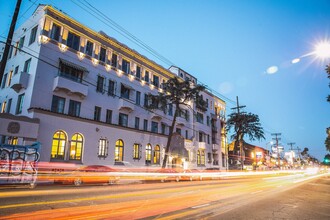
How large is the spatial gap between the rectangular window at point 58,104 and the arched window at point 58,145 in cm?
224

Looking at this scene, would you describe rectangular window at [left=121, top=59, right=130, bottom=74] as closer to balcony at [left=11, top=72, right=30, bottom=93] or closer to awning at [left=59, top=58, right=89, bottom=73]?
awning at [left=59, top=58, right=89, bottom=73]

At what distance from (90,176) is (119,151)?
29.0 feet

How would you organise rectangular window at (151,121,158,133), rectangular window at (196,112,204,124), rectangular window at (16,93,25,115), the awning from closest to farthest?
rectangular window at (16,93,25,115), the awning, rectangular window at (151,121,158,133), rectangular window at (196,112,204,124)

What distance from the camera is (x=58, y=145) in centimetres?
2148

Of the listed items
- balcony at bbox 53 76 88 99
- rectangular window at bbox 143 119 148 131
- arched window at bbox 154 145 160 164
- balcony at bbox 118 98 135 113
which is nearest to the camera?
balcony at bbox 53 76 88 99

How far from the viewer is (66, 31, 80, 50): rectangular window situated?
79.8 feet

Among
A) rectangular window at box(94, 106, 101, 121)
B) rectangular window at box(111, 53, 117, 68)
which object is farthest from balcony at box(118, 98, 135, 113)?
rectangular window at box(111, 53, 117, 68)

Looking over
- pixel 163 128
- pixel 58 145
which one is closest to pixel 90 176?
pixel 58 145

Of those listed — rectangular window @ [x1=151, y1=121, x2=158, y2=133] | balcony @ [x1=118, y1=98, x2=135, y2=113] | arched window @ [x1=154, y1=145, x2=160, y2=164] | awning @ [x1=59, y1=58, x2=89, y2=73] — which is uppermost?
Answer: awning @ [x1=59, y1=58, x2=89, y2=73]

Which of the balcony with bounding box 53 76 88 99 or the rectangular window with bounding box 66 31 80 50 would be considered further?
the rectangular window with bounding box 66 31 80 50

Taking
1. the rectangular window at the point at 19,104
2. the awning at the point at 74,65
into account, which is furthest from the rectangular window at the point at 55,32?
the rectangular window at the point at 19,104

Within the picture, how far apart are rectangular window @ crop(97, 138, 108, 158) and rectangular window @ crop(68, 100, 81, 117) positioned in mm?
4049

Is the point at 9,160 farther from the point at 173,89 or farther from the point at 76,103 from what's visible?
the point at 173,89

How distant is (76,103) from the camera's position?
23859 mm
